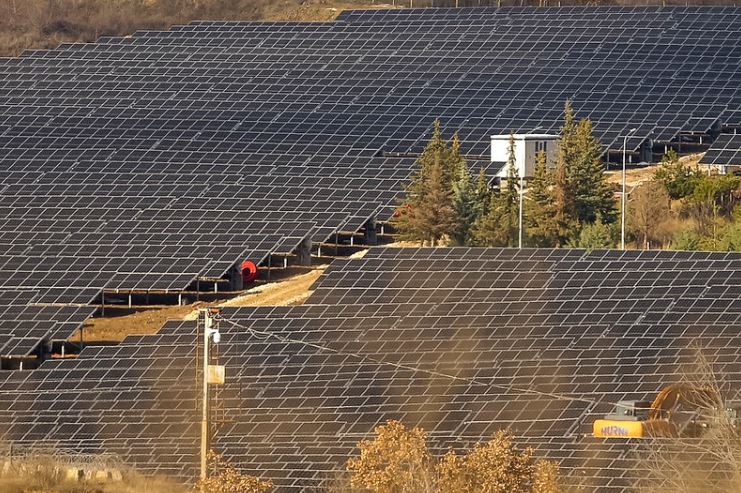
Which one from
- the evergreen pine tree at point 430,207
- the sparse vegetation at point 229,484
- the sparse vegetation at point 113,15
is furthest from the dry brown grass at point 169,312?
the sparse vegetation at point 113,15

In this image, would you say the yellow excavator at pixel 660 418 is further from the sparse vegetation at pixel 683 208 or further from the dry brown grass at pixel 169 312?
the sparse vegetation at pixel 683 208

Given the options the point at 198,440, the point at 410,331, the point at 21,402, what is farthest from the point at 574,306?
the point at 21,402

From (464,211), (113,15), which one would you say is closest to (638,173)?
(464,211)

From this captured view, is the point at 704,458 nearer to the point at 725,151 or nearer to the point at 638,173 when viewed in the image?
the point at 725,151

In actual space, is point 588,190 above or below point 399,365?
above

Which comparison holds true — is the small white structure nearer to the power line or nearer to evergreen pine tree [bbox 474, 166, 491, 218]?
evergreen pine tree [bbox 474, 166, 491, 218]

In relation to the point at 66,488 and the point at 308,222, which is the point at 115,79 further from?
the point at 66,488
